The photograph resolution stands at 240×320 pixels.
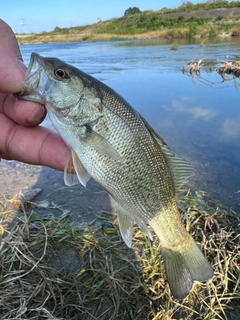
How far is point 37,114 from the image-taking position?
2.07 metres

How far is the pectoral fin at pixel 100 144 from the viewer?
187 cm

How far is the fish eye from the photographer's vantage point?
1.91m

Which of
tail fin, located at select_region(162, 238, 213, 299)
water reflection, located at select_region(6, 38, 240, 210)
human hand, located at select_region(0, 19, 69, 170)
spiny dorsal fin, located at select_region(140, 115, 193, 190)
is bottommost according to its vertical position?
water reflection, located at select_region(6, 38, 240, 210)

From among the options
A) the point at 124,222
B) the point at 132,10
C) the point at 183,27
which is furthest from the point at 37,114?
the point at 132,10

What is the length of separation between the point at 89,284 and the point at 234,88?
873cm

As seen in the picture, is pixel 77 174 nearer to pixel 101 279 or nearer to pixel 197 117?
pixel 101 279

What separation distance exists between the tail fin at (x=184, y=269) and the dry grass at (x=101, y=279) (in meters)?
0.66

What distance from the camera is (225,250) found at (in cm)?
309

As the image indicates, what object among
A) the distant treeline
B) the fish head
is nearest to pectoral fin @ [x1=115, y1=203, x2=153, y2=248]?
the fish head

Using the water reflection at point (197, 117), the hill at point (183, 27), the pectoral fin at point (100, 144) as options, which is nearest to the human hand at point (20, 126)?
the pectoral fin at point (100, 144)

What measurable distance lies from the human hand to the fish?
0.10 meters

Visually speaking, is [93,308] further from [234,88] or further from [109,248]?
[234,88]

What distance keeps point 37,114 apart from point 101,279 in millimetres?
1615

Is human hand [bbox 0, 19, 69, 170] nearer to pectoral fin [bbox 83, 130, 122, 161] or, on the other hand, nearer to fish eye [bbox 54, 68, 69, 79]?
fish eye [bbox 54, 68, 69, 79]
